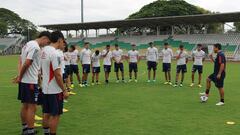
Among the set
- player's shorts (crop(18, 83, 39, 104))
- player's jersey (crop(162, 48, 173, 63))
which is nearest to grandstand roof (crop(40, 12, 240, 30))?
player's jersey (crop(162, 48, 173, 63))

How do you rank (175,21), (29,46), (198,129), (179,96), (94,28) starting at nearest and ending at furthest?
(29,46) < (198,129) < (179,96) < (175,21) < (94,28)

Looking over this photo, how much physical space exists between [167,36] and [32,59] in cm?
4638

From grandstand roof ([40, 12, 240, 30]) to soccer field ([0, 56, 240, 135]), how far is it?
28478mm

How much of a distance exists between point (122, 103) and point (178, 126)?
3.67m

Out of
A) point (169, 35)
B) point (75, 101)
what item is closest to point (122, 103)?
point (75, 101)

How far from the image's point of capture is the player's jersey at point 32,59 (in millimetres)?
7062

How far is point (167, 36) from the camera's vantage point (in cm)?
5250

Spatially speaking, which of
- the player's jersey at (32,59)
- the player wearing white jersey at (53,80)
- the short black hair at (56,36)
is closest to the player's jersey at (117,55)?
the player's jersey at (32,59)

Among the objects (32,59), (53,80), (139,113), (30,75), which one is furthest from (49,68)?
(139,113)

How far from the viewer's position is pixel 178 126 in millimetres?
8570

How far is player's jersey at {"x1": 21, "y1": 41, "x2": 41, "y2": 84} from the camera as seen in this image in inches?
278

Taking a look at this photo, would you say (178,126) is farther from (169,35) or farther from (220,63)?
(169,35)

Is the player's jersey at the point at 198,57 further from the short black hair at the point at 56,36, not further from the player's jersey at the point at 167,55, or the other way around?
the short black hair at the point at 56,36

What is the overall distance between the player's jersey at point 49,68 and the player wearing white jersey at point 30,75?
0.54 meters
